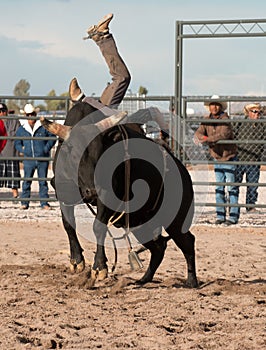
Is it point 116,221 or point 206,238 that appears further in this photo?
point 206,238

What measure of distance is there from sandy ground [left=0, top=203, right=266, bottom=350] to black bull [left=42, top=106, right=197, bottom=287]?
0.93 ft

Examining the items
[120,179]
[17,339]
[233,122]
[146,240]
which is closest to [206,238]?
[233,122]

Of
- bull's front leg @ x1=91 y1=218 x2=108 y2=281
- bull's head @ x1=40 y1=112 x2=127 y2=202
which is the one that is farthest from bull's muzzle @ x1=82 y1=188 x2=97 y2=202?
bull's front leg @ x1=91 y1=218 x2=108 y2=281

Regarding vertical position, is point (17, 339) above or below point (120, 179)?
below

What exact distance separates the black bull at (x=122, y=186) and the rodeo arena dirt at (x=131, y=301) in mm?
297

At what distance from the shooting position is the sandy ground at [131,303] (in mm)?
4570

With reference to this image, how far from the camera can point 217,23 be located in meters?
9.87

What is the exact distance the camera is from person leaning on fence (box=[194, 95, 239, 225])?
10.1 m

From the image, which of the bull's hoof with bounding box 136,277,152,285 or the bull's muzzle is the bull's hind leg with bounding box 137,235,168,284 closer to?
the bull's hoof with bounding box 136,277,152,285

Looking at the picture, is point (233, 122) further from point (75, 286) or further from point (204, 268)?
point (75, 286)

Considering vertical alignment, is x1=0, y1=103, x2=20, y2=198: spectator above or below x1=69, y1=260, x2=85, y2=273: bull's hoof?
above

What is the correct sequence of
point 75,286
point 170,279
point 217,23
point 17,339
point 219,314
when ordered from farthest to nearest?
point 217,23, point 170,279, point 75,286, point 219,314, point 17,339

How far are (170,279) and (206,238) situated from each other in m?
2.64

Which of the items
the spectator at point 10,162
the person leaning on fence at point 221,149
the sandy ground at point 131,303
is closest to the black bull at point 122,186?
the sandy ground at point 131,303
